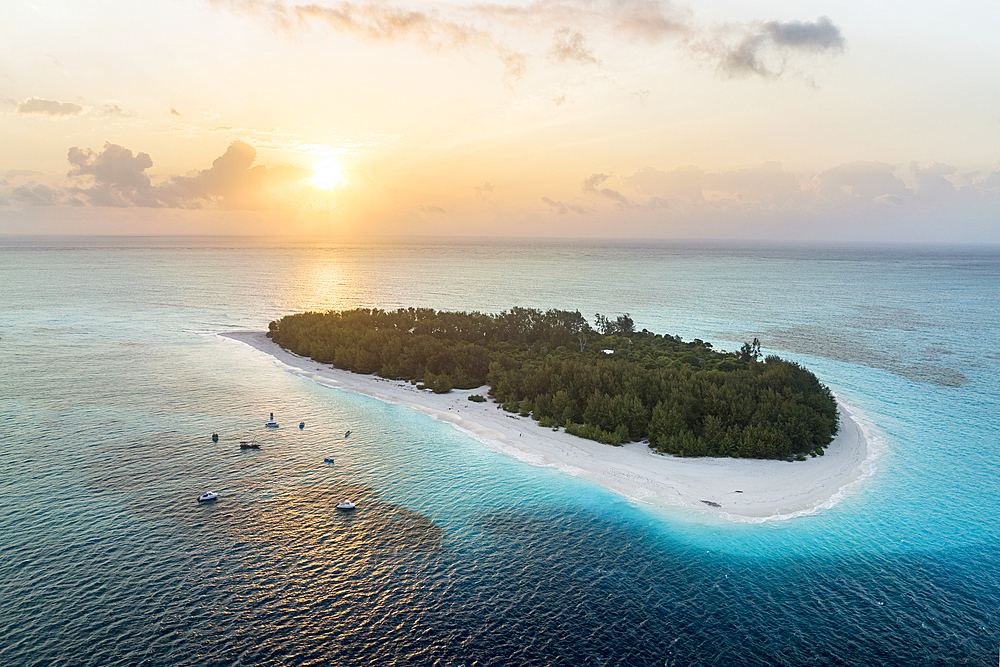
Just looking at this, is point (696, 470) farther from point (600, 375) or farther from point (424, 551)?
point (424, 551)

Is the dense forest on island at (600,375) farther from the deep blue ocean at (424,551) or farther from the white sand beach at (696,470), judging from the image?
the deep blue ocean at (424,551)

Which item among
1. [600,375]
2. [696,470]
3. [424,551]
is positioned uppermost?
[600,375]

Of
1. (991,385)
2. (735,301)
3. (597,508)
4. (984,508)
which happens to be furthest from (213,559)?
(735,301)

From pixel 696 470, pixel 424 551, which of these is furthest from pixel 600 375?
pixel 424 551

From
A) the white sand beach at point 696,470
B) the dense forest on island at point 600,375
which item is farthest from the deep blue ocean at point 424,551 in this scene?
the dense forest on island at point 600,375

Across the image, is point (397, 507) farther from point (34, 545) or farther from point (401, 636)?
point (34, 545)

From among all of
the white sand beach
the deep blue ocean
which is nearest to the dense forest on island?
the white sand beach
